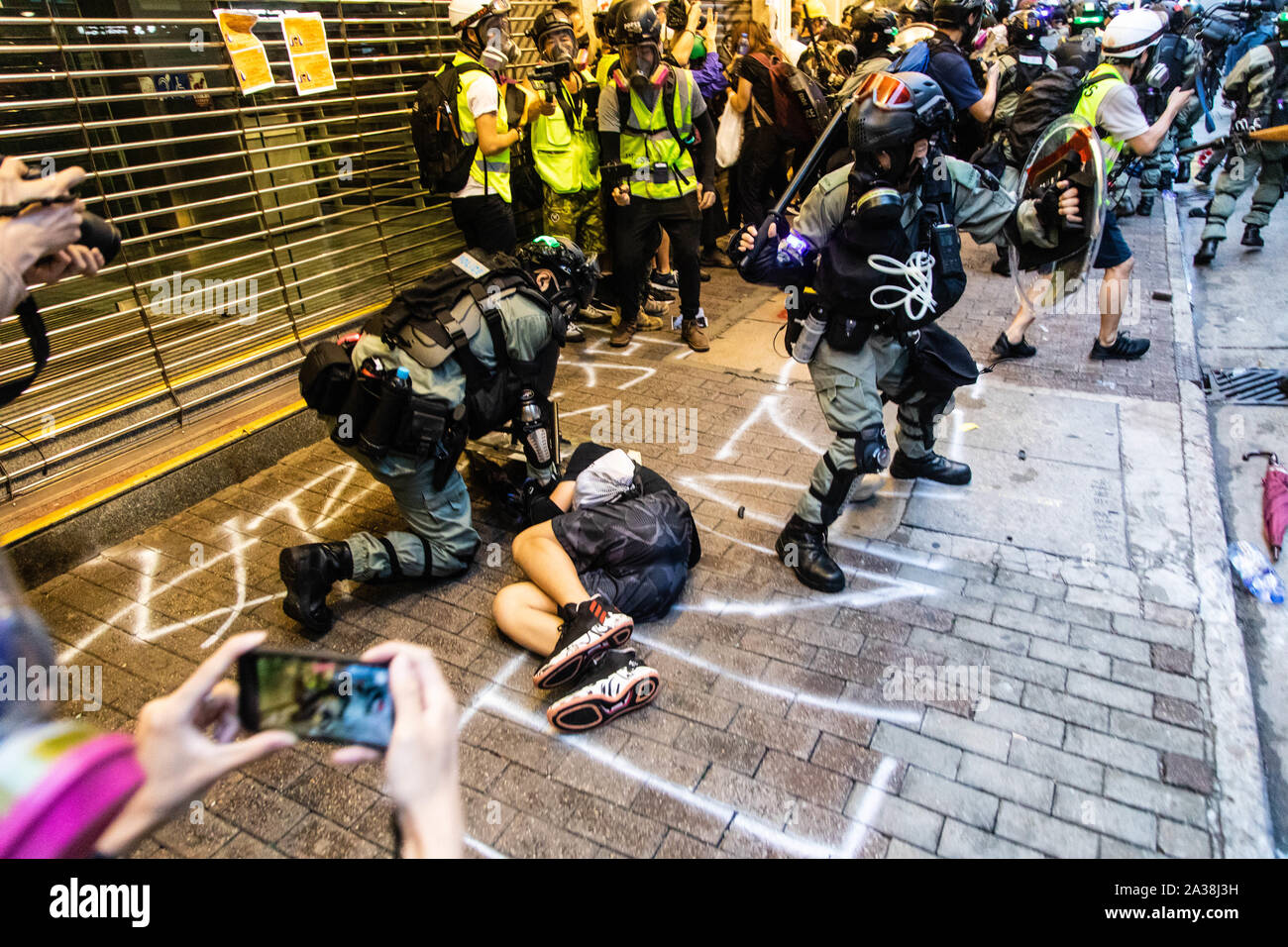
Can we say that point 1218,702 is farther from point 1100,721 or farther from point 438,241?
point 438,241

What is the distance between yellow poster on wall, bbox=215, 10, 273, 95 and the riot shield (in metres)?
4.54

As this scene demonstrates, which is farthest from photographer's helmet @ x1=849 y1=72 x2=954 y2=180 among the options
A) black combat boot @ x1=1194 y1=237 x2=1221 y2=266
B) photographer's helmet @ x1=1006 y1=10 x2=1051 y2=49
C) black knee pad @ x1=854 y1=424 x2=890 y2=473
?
black combat boot @ x1=1194 y1=237 x2=1221 y2=266

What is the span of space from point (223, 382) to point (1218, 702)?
18.0 ft

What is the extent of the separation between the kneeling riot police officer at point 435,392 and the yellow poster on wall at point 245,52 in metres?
2.40

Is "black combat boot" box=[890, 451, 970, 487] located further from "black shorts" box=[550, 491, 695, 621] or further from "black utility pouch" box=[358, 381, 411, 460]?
"black utility pouch" box=[358, 381, 411, 460]

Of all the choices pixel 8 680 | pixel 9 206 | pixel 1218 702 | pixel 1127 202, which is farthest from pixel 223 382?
pixel 1127 202

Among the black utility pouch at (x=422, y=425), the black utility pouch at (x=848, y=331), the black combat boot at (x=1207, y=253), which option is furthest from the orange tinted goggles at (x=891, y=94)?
the black combat boot at (x=1207, y=253)

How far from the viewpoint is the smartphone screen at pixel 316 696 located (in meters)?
1.11

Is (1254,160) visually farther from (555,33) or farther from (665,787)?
(665,787)

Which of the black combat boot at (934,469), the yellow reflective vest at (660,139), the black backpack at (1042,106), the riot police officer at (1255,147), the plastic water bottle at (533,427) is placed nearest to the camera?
the plastic water bottle at (533,427)

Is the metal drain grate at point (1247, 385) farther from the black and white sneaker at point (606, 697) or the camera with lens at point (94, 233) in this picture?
the camera with lens at point (94, 233)
